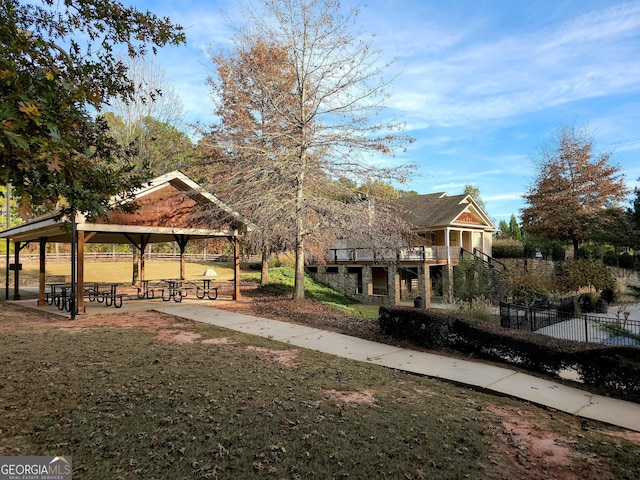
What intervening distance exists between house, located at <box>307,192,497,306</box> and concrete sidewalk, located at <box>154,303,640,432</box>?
495 inches

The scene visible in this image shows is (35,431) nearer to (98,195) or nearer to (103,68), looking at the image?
(98,195)

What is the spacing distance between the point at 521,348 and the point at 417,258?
55.3 feet

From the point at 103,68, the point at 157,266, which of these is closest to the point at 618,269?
the point at 103,68

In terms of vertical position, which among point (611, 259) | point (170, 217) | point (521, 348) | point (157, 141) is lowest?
point (521, 348)

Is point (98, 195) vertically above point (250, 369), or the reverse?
point (98, 195)

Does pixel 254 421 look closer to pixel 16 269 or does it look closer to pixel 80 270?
pixel 80 270

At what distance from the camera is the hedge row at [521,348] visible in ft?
22.1

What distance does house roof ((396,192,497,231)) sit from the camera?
92.8 ft

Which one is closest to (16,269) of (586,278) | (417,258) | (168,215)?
(168,215)

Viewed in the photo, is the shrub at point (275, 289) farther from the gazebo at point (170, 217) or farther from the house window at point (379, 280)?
the house window at point (379, 280)

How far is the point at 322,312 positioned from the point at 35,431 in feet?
33.6

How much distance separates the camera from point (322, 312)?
14.0 meters

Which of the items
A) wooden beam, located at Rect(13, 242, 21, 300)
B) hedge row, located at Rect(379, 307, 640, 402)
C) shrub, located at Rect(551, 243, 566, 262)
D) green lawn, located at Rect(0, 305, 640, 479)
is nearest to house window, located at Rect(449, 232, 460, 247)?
shrub, located at Rect(551, 243, 566, 262)

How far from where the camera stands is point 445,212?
96.5ft
